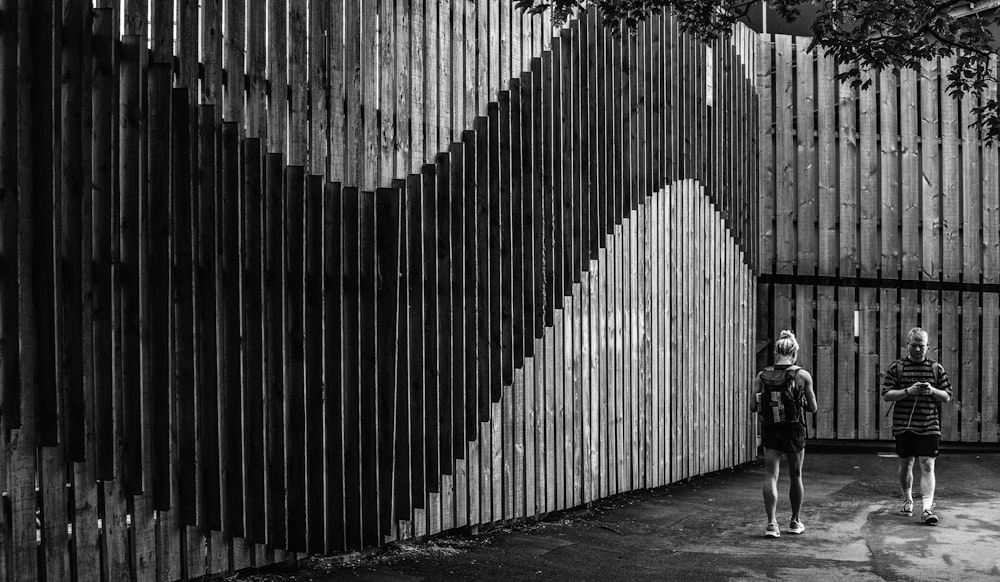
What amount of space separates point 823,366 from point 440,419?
710 cm

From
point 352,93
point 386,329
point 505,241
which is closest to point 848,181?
point 505,241

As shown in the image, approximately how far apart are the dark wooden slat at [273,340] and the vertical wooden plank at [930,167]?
9.72 metres

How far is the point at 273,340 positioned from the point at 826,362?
28.4 ft

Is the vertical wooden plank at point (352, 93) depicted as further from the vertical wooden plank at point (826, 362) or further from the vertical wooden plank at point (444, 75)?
the vertical wooden plank at point (826, 362)

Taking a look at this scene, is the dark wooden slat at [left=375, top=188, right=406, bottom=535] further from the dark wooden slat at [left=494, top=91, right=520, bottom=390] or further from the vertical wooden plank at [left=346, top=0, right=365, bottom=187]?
the dark wooden slat at [left=494, top=91, right=520, bottom=390]

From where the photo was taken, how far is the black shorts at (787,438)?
317 inches

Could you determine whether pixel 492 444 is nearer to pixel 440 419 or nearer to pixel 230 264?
pixel 440 419

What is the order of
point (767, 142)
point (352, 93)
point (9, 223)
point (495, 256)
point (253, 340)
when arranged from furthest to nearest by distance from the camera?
1. point (767, 142)
2. point (495, 256)
3. point (352, 93)
4. point (253, 340)
5. point (9, 223)

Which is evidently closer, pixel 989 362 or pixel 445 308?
pixel 445 308

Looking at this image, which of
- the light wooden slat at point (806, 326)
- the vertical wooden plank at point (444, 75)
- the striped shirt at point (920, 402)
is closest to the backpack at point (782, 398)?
the striped shirt at point (920, 402)

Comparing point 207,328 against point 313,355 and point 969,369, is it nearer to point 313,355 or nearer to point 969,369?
point 313,355

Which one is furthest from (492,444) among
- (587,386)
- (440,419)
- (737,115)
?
(737,115)

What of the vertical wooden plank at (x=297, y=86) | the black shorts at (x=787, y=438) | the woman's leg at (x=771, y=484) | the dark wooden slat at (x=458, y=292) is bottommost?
the woman's leg at (x=771, y=484)

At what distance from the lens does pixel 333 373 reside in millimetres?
6309
